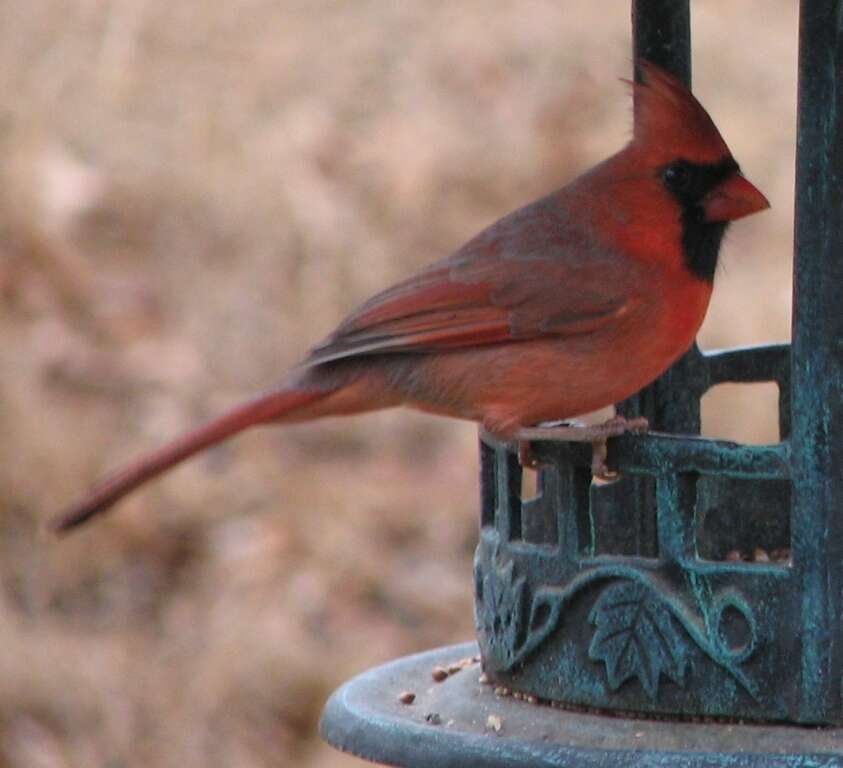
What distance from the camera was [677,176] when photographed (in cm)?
317

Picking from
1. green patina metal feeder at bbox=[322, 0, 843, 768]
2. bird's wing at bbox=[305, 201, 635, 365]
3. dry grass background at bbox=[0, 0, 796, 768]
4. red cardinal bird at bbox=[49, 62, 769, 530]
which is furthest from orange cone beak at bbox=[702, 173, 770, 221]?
dry grass background at bbox=[0, 0, 796, 768]

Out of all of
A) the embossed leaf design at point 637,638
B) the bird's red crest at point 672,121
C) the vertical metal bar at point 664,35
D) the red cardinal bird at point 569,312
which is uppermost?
the vertical metal bar at point 664,35

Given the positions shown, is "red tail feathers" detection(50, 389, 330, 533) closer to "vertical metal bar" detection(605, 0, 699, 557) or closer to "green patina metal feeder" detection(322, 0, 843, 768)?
"green patina metal feeder" detection(322, 0, 843, 768)

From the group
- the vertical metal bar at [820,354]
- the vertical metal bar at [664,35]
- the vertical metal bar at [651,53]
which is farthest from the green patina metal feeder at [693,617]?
the vertical metal bar at [664,35]

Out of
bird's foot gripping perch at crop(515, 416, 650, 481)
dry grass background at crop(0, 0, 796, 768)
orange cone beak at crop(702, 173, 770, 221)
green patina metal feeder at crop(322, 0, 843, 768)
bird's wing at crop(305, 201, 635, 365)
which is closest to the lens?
green patina metal feeder at crop(322, 0, 843, 768)

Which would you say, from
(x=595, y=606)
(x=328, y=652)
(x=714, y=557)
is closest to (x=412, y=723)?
(x=595, y=606)

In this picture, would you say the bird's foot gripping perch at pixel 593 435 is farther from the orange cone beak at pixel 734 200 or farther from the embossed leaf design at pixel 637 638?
the orange cone beak at pixel 734 200

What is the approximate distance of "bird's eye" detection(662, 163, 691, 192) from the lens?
315 cm

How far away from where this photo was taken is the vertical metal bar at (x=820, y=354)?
2678mm

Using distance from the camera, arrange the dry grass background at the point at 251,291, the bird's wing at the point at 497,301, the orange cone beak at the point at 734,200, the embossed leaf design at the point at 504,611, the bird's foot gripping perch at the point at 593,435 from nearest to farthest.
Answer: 1. the bird's foot gripping perch at the point at 593,435
2. the embossed leaf design at the point at 504,611
3. the orange cone beak at the point at 734,200
4. the bird's wing at the point at 497,301
5. the dry grass background at the point at 251,291

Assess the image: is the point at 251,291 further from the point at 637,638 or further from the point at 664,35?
the point at 637,638

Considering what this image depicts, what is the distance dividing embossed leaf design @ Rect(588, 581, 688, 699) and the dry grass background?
328 centimetres

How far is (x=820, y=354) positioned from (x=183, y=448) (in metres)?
0.94

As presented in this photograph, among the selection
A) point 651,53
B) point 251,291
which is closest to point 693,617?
point 651,53
